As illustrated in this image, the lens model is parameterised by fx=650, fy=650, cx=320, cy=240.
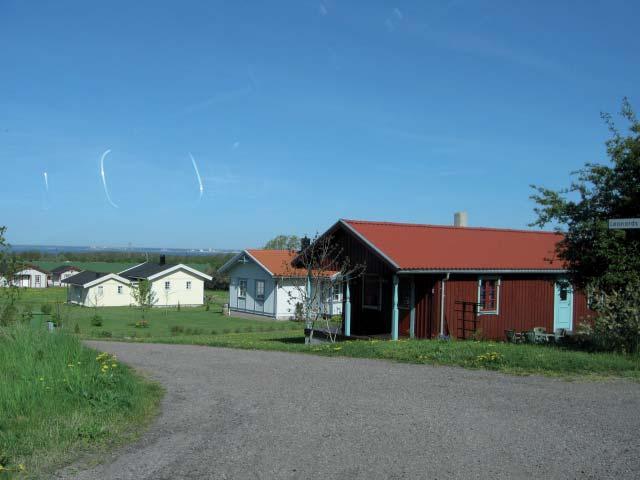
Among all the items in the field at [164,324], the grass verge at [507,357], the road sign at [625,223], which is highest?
the road sign at [625,223]

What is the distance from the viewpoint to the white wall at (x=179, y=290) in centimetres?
5028

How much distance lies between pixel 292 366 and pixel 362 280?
32.7 feet

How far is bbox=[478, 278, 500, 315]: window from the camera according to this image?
20.3 metres

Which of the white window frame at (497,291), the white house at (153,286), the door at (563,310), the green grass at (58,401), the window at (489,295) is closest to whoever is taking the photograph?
the green grass at (58,401)

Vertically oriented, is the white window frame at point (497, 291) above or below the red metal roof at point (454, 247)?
below

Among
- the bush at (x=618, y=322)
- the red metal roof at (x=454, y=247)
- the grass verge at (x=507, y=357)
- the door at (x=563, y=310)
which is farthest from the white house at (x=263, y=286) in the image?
the bush at (x=618, y=322)

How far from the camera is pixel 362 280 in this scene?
21.5m

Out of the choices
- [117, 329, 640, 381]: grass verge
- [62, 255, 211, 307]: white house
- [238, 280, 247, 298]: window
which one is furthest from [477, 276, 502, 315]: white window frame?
[62, 255, 211, 307]: white house

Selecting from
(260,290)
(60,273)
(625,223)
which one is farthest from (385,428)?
(60,273)

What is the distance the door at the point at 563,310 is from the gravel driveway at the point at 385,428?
12.9 metres

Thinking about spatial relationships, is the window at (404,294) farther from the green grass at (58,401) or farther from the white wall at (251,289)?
the white wall at (251,289)

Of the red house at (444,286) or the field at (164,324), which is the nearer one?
the red house at (444,286)

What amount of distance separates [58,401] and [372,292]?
571 inches

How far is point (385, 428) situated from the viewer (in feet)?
22.6
